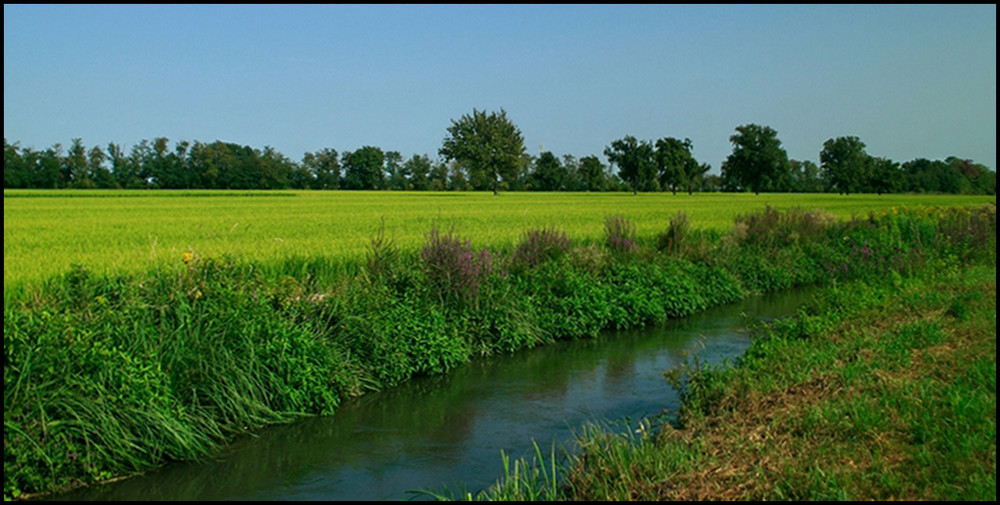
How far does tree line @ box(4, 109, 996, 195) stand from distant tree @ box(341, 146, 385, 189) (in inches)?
5.2

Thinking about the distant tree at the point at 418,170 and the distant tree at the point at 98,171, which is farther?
the distant tree at the point at 418,170

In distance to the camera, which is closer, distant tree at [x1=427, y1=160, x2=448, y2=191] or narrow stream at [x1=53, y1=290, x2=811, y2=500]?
narrow stream at [x1=53, y1=290, x2=811, y2=500]

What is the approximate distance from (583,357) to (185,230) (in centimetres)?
1300

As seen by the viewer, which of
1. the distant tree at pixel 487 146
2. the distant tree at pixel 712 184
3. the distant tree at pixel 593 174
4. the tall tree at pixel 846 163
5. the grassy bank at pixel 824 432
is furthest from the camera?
the distant tree at pixel 712 184

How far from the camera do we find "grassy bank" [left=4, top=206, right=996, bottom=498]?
6.05 m

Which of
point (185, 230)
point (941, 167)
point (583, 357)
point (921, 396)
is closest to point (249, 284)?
point (583, 357)

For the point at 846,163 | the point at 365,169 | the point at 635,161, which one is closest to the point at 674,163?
the point at 635,161

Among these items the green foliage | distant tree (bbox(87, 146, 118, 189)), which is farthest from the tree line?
the green foliage

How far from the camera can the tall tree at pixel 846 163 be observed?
89625 millimetres

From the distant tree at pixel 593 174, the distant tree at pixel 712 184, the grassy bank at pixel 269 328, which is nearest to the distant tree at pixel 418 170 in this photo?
the distant tree at pixel 593 174

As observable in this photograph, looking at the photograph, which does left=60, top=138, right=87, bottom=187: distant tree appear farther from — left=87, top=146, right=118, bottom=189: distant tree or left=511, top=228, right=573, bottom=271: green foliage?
left=511, top=228, right=573, bottom=271: green foliage

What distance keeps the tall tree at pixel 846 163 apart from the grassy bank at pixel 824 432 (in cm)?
8979

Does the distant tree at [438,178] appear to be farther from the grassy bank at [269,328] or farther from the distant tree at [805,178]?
the grassy bank at [269,328]

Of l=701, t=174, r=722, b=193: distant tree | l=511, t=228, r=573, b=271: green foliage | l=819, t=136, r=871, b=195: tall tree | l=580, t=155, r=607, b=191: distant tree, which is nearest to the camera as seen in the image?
l=511, t=228, r=573, b=271: green foliage
